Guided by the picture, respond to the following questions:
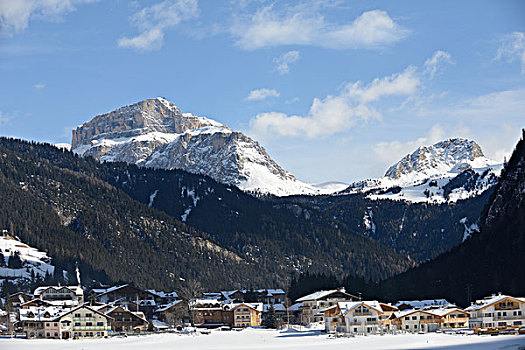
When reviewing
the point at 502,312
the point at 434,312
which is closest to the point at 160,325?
the point at 434,312

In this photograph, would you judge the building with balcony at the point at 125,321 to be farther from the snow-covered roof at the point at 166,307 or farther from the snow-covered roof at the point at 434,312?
the snow-covered roof at the point at 434,312

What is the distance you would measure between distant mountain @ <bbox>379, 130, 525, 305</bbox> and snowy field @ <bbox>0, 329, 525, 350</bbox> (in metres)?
42.6

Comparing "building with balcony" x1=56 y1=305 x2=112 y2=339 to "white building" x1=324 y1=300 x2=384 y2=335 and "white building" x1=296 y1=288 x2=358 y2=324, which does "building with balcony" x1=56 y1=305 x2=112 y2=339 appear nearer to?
"white building" x1=324 y1=300 x2=384 y2=335

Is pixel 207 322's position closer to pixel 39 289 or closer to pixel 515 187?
pixel 39 289

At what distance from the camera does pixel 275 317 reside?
15500cm

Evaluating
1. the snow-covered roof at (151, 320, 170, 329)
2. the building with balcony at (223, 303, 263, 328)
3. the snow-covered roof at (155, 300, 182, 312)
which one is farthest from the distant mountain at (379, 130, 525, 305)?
the snow-covered roof at (151, 320, 170, 329)

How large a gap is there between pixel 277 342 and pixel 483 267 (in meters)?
65.6

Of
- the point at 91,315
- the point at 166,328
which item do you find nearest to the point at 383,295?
the point at 166,328

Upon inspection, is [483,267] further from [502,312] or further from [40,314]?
[40,314]

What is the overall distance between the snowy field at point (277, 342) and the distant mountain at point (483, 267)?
42627mm

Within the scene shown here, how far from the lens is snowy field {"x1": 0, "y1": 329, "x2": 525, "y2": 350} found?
104 meters

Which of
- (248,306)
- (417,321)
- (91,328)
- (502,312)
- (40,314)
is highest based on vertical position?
(248,306)

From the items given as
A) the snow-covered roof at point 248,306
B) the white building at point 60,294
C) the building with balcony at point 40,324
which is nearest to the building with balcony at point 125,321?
the building with balcony at point 40,324

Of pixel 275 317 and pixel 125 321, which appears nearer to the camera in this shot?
pixel 125 321
